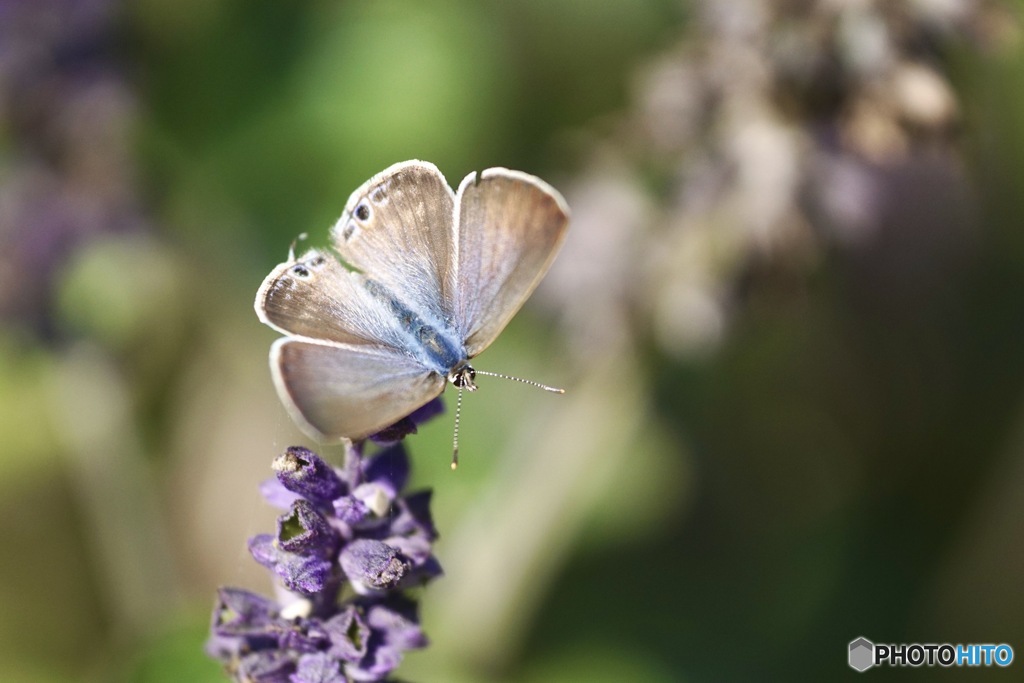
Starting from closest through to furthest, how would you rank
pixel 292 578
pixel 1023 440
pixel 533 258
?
pixel 292 578 → pixel 533 258 → pixel 1023 440

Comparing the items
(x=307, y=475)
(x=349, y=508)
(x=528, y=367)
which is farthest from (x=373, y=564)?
(x=528, y=367)

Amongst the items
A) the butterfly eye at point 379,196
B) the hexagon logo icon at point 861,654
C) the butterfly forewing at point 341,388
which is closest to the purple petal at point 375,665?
the butterfly forewing at point 341,388

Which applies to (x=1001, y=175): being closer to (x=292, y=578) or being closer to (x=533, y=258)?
(x=533, y=258)

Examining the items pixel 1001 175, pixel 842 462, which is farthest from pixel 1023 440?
pixel 1001 175

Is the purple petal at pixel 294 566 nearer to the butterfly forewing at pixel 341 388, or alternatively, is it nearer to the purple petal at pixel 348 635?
the purple petal at pixel 348 635

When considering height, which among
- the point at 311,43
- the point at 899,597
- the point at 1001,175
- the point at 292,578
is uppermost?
the point at 311,43

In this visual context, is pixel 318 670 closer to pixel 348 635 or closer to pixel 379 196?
pixel 348 635
